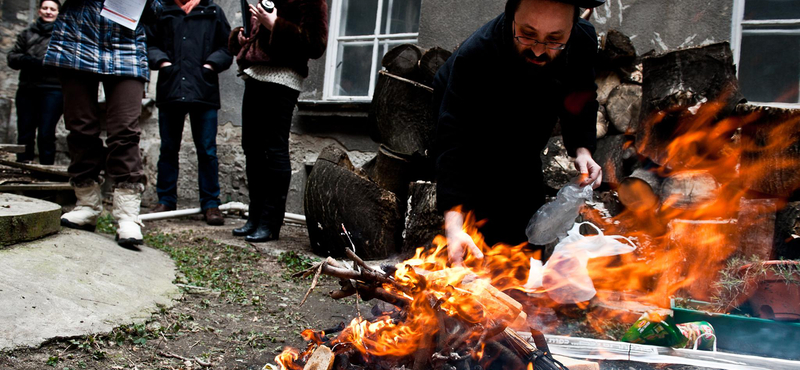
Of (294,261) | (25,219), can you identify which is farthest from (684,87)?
(25,219)

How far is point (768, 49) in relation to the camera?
14.8 feet

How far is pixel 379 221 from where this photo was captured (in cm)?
381

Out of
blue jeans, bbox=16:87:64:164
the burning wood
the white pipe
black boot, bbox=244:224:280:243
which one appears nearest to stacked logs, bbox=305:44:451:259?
black boot, bbox=244:224:280:243

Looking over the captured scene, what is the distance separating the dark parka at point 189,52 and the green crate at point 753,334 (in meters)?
4.41

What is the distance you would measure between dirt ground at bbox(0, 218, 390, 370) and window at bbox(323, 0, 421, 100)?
2.50m

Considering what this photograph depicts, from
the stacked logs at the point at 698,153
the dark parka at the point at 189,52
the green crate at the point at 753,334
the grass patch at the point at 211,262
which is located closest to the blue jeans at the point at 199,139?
the dark parka at the point at 189,52

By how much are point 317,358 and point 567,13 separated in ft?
4.93

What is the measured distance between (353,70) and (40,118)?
13.9 ft

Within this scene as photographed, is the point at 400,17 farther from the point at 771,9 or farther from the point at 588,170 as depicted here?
the point at 588,170

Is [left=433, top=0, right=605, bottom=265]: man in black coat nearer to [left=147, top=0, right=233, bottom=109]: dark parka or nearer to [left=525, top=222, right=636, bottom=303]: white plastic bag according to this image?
[left=525, top=222, right=636, bottom=303]: white plastic bag

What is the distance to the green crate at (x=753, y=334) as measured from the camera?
2551mm

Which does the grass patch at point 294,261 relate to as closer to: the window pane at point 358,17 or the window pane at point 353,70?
the window pane at point 353,70

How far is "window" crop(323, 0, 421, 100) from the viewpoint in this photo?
6.03 meters

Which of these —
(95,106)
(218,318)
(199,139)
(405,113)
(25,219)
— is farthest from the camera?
(199,139)
